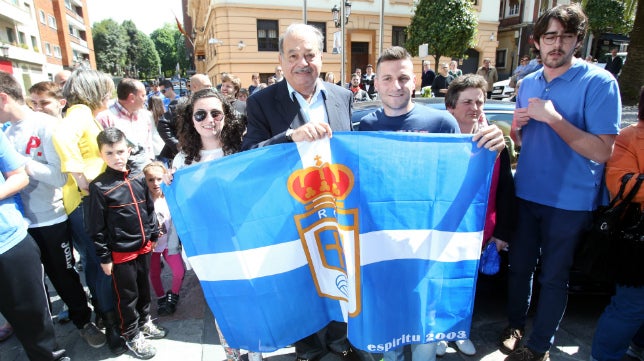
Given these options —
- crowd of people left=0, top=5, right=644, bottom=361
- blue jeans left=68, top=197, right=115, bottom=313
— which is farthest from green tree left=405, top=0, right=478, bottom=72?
blue jeans left=68, top=197, right=115, bottom=313

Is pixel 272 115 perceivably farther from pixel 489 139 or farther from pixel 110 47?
pixel 110 47

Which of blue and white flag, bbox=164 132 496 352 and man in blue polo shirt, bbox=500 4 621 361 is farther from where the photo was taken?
man in blue polo shirt, bbox=500 4 621 361

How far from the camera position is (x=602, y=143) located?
212 centimetres

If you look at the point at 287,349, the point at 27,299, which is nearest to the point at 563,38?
the point at 287,349

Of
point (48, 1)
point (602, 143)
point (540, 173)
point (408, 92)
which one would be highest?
point (48, 1)

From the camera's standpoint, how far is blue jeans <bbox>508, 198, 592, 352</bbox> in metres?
2.34

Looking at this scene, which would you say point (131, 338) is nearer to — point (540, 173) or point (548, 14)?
point (540, 173)

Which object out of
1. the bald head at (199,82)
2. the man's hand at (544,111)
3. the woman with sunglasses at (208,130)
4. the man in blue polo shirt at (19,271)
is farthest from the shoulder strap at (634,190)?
the bald head at (199,82)

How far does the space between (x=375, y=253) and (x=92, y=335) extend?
95.1 inches

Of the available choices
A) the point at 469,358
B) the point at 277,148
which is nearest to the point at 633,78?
the point at 469,358

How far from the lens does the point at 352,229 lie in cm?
193

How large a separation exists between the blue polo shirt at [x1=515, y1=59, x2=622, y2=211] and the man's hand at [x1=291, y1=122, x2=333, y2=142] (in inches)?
56.4

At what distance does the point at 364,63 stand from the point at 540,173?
24.7 metres

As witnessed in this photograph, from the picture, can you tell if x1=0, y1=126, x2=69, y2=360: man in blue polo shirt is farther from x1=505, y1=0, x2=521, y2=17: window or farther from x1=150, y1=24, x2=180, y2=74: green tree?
x1=150, y1=24, x2=180, y2=74: green tree
